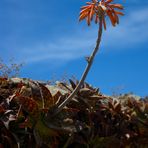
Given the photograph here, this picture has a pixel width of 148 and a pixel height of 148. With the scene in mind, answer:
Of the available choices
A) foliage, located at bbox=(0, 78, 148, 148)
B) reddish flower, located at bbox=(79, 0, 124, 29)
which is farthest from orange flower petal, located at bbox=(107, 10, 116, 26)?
foliage, located at bbox=(0, 78, 148, 148)

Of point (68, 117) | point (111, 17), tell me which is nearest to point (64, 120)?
point (68, 117)

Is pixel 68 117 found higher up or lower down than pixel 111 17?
lower down

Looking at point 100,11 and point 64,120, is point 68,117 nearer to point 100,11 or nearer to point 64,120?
point 64,120

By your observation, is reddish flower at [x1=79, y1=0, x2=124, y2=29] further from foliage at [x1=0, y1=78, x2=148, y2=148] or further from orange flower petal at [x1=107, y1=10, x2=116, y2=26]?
foliage at [x1=0, y1=78, x2=148, y2=148]

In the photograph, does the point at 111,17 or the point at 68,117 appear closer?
the point at 111,17

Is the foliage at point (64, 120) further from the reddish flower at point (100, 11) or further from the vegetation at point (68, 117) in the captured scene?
the reddish flower at point (100, 11)

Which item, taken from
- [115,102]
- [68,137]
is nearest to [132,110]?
[115,102]
